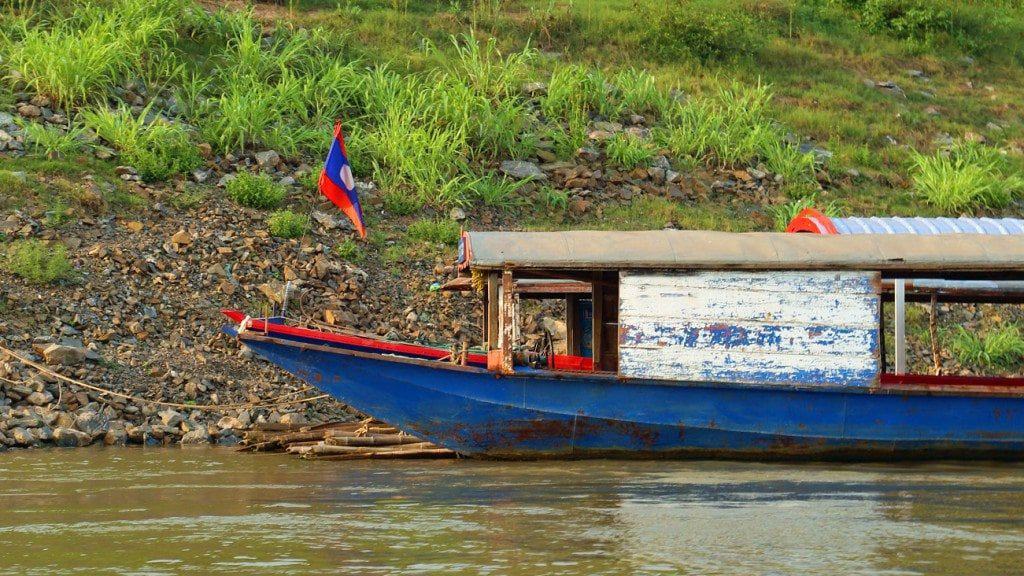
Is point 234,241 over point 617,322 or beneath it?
over

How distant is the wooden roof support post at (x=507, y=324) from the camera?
1041cm

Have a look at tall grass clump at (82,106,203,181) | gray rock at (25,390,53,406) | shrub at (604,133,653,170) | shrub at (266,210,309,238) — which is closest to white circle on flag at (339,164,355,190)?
shrub at (266,210,309,238)

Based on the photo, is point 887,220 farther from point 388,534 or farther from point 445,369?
point 388,534

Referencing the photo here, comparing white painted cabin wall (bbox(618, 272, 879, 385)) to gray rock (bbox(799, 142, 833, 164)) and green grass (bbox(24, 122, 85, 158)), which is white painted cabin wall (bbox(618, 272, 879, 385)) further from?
gray rock (bbox(799, 142, 833, 164))

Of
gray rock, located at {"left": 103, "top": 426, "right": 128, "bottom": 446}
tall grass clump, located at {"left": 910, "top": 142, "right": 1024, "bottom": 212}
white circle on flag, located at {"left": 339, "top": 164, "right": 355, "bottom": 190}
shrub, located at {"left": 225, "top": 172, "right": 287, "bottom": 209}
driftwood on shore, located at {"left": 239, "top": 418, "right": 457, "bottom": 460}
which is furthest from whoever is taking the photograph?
tall grass clump, located at {"left": 910, "top": 142, "right": 1024, "bottom": 212}

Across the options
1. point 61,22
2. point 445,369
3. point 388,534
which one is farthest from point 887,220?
point 61,22

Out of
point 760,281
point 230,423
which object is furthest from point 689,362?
point 230,423

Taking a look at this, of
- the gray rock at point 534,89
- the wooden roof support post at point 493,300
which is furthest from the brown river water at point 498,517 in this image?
the gray rock at point 534,89

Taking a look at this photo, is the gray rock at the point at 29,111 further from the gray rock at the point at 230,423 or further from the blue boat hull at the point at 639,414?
the blue boat hull at the point at 639,414

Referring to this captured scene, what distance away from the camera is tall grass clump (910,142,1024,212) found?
18.7m

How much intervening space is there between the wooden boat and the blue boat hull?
12 millimetres

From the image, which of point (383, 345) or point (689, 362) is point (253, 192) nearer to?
point (383, 345)

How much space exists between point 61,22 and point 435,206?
19.2 ft

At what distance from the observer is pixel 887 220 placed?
14.8 meters
